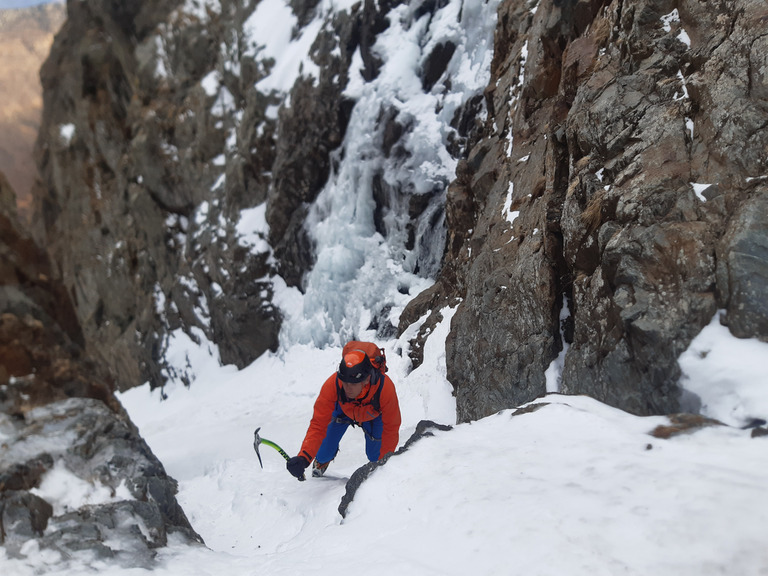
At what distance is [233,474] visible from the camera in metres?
5.55

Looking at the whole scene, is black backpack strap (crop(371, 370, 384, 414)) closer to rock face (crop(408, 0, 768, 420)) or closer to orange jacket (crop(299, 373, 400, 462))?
orange jacket (crop(299, 373, 400, 462))

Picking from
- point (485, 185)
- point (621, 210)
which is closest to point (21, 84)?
point (485, 185)

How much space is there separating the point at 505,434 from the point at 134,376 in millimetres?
16646

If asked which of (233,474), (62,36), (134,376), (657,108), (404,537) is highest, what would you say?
(62,36)

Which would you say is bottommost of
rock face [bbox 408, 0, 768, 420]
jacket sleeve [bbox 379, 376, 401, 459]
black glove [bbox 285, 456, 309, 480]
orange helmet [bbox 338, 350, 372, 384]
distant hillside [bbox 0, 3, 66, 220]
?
black glove [bbox 285, 456, 309, 480]

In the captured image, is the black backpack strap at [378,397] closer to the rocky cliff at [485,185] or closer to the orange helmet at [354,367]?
the orange helmet at [354,367]

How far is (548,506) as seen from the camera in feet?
7.38

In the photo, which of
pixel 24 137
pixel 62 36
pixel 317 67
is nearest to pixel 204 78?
pixel 317 67

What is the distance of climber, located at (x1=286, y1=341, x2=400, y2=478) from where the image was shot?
4128 millimetres

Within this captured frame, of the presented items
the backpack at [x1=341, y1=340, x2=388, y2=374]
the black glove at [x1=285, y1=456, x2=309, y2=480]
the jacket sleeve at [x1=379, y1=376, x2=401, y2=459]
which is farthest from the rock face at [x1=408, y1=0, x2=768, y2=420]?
the black glove at [x1=285, y1=456, x2=309, y2=480]

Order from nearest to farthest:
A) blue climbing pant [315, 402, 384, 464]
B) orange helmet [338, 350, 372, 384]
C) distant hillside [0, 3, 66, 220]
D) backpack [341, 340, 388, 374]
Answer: orange helmet [338, 350, 372, 384], backpack [341, 340, 388, 374], blue climbing pant [315, 402, 384, 464], distant hillside [0, 3, 66, 220]

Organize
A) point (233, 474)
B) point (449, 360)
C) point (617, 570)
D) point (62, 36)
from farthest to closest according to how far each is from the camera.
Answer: point (62, 36), point (449, 360), point (233, 474), point (617, 570)

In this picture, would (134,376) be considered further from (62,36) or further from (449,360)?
(62,36)

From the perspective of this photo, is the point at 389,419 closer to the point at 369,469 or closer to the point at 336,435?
the point at 336,435
